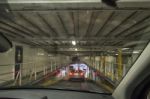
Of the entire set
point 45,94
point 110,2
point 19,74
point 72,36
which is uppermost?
point 72,36

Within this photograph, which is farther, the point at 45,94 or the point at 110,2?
the point at 110,2

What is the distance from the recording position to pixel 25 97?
8.28 ft

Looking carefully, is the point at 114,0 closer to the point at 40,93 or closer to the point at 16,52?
the point at 40,93

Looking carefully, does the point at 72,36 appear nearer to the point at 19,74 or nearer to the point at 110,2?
the point at 19,74

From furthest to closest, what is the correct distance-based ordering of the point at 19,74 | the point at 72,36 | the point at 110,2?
the point at 72,36 → the point at 19,74 → the point at 110,2

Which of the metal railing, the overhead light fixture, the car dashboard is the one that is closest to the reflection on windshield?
the metal railing

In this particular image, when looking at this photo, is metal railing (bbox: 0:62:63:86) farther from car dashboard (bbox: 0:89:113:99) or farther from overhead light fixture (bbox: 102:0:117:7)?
car dashboard (bbox: 0:89:113:99)

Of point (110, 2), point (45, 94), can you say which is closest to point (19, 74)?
point (110, 2)

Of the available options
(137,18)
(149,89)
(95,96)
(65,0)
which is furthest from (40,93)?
(137,18)

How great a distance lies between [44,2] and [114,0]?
1272mm

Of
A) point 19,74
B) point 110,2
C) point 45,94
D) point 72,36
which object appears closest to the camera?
point 45,94

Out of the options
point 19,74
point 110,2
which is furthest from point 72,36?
point 110,2

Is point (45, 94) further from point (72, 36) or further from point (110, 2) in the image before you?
point (72, 36)

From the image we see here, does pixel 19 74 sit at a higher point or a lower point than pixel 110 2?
lower
